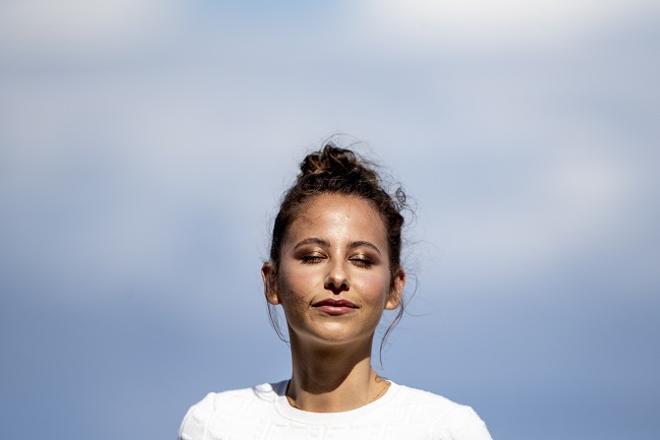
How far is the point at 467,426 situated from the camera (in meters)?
5.23

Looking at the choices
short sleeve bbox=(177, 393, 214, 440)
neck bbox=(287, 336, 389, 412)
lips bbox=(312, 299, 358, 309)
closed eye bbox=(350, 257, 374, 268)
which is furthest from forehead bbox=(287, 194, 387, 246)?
short sleeve bbox=(177, 393, 214, 440)

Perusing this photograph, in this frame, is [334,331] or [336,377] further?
[336,377]

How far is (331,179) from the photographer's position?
5742 millimetres

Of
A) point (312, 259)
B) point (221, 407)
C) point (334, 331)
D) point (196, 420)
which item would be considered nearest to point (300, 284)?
point (312, 259)

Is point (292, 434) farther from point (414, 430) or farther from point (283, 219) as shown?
point (283, 219)

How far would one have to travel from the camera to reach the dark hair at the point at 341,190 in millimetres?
5711

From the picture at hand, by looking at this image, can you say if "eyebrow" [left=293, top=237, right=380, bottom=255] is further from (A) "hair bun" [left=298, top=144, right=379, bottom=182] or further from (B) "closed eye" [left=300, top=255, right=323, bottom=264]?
(A) "hair bun" [left=298, top=144, right=379, bottom=182]

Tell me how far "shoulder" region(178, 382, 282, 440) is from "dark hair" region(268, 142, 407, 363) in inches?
13.8

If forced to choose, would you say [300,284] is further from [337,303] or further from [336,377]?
[336,377]

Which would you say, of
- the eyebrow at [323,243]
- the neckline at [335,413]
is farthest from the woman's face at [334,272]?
the neckline at [335,413]

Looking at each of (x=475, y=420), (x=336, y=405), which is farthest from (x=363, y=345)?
(x=475, y=420)

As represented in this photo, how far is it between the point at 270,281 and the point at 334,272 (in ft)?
1.90

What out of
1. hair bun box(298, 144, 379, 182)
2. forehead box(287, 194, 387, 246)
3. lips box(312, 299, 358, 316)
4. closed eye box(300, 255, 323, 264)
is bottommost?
lips box(312, 299, 358, 316)

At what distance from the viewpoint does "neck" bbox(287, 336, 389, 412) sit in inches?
213
